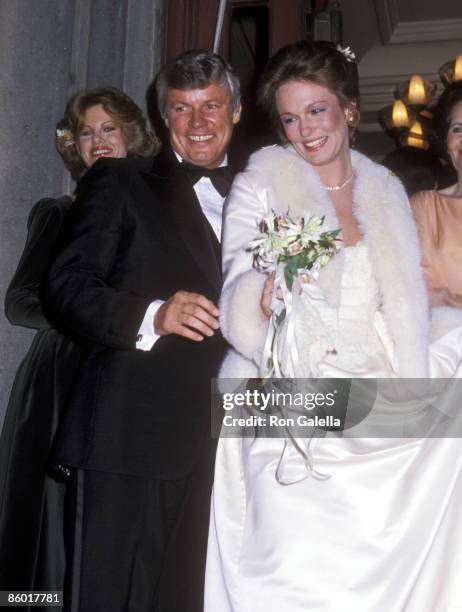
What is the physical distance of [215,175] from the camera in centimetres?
299

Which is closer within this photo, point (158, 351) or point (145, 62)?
point (158, 351)

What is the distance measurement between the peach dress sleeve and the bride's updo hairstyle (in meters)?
0.43

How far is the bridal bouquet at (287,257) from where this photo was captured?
231 cm

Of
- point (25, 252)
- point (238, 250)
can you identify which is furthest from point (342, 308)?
point (25, 252)

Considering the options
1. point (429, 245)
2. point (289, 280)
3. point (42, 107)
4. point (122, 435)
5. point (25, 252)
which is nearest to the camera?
point (289, 280)

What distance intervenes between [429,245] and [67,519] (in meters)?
1.39

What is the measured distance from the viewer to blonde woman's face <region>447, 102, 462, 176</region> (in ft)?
10.0

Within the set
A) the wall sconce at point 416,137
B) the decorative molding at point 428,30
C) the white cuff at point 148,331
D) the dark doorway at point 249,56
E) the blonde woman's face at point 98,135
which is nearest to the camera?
the white cuff at point 148,331

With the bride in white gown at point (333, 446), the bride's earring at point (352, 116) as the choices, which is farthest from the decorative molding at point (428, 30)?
the bride in white gown at point (333, 446)

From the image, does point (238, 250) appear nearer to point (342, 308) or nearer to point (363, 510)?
point (342, 308)

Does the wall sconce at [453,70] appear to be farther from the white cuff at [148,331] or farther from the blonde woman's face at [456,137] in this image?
the white cuff at [148,331]

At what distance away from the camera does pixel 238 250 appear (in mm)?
2633

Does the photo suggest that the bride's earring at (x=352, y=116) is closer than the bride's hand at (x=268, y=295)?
No

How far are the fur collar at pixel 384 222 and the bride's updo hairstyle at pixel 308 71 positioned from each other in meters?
0.19
